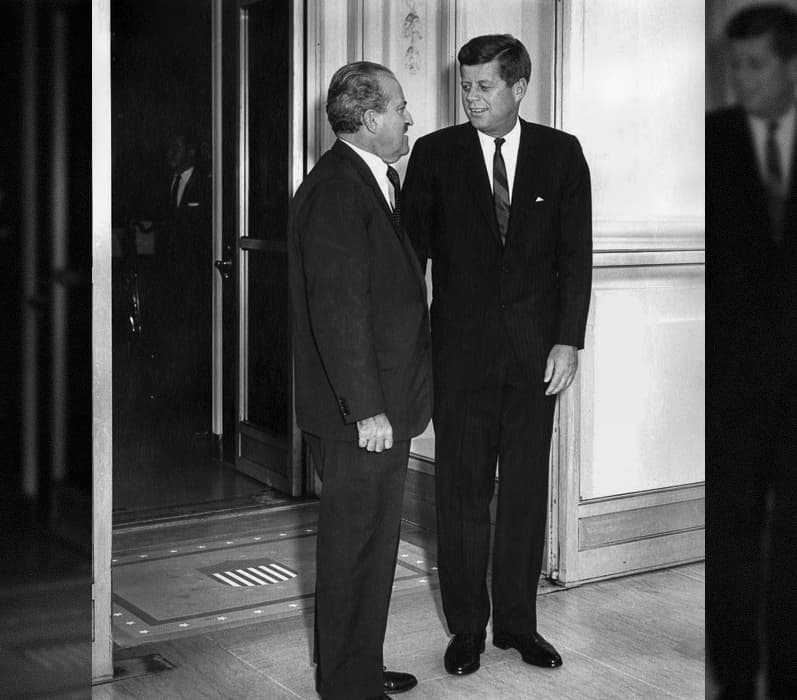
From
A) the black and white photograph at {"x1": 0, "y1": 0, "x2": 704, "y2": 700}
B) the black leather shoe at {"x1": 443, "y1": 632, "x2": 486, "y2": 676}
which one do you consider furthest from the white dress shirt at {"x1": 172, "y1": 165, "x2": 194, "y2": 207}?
the black leather shoe at {"x1": 443, "y1": 632, "x2": 486, "y2": 676}

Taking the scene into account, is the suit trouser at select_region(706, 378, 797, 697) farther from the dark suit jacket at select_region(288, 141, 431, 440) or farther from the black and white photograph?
the dark suit jacket at select_region(288, 141, 431, 440)

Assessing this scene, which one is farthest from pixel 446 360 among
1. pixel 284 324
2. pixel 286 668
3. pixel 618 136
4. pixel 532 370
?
pixel 284 324

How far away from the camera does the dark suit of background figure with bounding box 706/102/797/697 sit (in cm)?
66

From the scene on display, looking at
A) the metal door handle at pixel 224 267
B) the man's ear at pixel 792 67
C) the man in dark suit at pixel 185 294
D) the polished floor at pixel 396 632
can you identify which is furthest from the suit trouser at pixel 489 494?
the man in dark suit at pixel 185 294

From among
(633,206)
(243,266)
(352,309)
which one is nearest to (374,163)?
(352,309)

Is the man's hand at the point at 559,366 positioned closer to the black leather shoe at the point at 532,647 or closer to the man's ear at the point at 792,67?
the black leather shoe at the point at 532,647

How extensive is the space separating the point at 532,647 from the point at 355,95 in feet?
5.15

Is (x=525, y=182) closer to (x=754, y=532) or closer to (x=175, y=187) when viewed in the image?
(x=754, y=532)

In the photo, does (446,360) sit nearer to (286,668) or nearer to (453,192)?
(453,192)

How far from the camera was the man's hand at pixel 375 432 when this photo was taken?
2.54 m

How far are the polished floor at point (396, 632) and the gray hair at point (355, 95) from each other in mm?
1427

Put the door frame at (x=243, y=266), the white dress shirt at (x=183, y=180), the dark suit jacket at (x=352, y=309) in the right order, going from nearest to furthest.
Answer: the dark suit jacket at (x=352, y=309) < the door frame at (x=243, y=266) < the white dress shirt at (x=183, y=180)

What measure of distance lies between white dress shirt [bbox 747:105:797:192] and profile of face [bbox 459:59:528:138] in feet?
8.17

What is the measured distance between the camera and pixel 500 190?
10.3 ft
